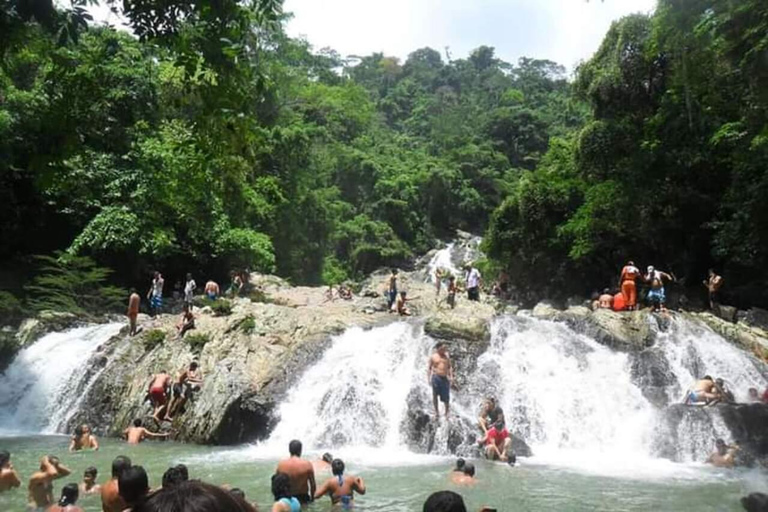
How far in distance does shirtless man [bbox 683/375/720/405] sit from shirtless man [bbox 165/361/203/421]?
1045 cm

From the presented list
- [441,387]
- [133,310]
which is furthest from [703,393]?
[133,310]

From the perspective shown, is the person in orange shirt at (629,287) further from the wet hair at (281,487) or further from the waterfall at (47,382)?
the wet hair at (281,487)

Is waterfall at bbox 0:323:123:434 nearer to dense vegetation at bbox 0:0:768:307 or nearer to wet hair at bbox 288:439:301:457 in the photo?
dense vegetation at bbox 0:0:768:307

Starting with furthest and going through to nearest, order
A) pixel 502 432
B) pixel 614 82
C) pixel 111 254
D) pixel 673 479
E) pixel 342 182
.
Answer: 1. pixel 342 182
2. pixel 111 254
3. pixel 614 82
4. pixel 502 432
5. pixel 673 479

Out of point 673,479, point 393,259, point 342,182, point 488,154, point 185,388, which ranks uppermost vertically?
point 488,154

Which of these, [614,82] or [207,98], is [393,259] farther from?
[207,98]

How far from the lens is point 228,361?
51.3 feet

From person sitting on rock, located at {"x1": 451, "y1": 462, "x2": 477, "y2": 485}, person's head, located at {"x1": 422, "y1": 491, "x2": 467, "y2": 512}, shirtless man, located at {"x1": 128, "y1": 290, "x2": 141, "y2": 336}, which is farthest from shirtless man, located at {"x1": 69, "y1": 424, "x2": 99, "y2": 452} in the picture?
person's head, located at {"x1": 422, "y1": 491, "x2": 467, "y2": 512}

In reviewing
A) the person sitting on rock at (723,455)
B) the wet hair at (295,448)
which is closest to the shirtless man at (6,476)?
the wet hair at (295,448)

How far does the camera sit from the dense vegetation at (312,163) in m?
3.94

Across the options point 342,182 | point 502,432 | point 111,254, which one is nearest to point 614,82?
point 502,432

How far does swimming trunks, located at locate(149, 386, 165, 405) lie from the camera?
14828 millimetres

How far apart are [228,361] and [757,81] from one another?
1185 centimetres

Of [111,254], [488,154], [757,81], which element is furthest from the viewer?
[488,154]
